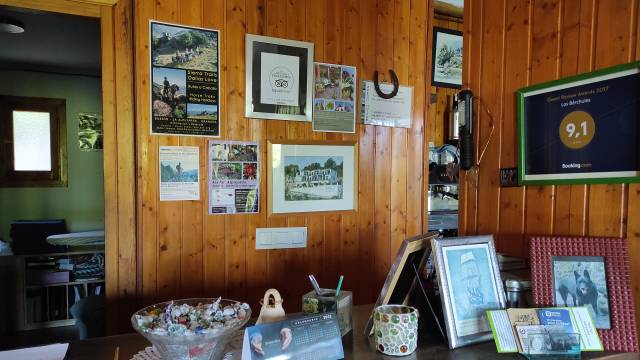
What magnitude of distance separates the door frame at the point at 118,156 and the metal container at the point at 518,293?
5.17 ft

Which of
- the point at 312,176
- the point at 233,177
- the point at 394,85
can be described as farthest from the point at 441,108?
the point at 233,177

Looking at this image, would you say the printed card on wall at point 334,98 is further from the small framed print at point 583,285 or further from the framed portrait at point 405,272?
the small framed print at point 583,285

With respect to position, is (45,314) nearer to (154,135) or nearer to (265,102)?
(154,135)

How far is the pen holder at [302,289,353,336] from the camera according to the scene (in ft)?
3.56

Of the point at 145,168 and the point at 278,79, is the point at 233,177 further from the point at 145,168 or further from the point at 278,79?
the point at 278,79

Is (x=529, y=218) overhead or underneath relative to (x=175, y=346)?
overhead

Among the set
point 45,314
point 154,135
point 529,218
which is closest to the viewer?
point 529,218

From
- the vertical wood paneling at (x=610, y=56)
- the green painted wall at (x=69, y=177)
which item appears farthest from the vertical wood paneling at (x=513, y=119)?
the green painted wall at (x=69, y=177)

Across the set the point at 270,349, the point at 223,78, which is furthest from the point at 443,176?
the point at 270,349

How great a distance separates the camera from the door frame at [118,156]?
1751 mm

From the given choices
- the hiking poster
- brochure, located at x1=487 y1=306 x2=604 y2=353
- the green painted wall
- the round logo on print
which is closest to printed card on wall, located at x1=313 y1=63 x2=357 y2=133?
the round logo on print

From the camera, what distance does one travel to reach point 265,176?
6.61ft

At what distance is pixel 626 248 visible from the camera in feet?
3.56

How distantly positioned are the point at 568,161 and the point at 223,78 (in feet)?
5.00
